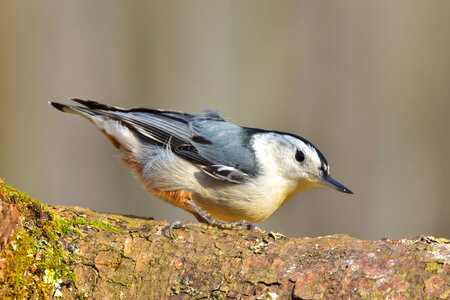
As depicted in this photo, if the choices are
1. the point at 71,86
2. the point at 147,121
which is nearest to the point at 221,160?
the point at 147,121

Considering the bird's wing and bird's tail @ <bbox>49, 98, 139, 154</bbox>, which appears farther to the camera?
bird's tail @ <bbox>49, 98, 139, 154</bbox>

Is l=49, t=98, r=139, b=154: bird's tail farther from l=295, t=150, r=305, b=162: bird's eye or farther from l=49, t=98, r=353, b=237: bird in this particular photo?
l=295, t=150, r=305, b=162: bird's eye

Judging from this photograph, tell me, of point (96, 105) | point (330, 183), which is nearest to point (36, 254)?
point (96, 105)

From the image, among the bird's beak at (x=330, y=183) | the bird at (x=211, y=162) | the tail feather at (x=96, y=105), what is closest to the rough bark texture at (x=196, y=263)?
the bird at (x=211, y=162)

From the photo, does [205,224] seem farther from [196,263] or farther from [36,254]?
[36,254]

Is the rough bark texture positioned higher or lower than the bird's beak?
lower

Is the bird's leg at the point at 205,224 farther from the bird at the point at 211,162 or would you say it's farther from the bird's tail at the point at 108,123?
the bird's tail at the point at 108,123

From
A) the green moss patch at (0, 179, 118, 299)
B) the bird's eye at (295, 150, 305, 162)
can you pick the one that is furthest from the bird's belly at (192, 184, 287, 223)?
the green moss patch at (0, 179, 118, 299)
